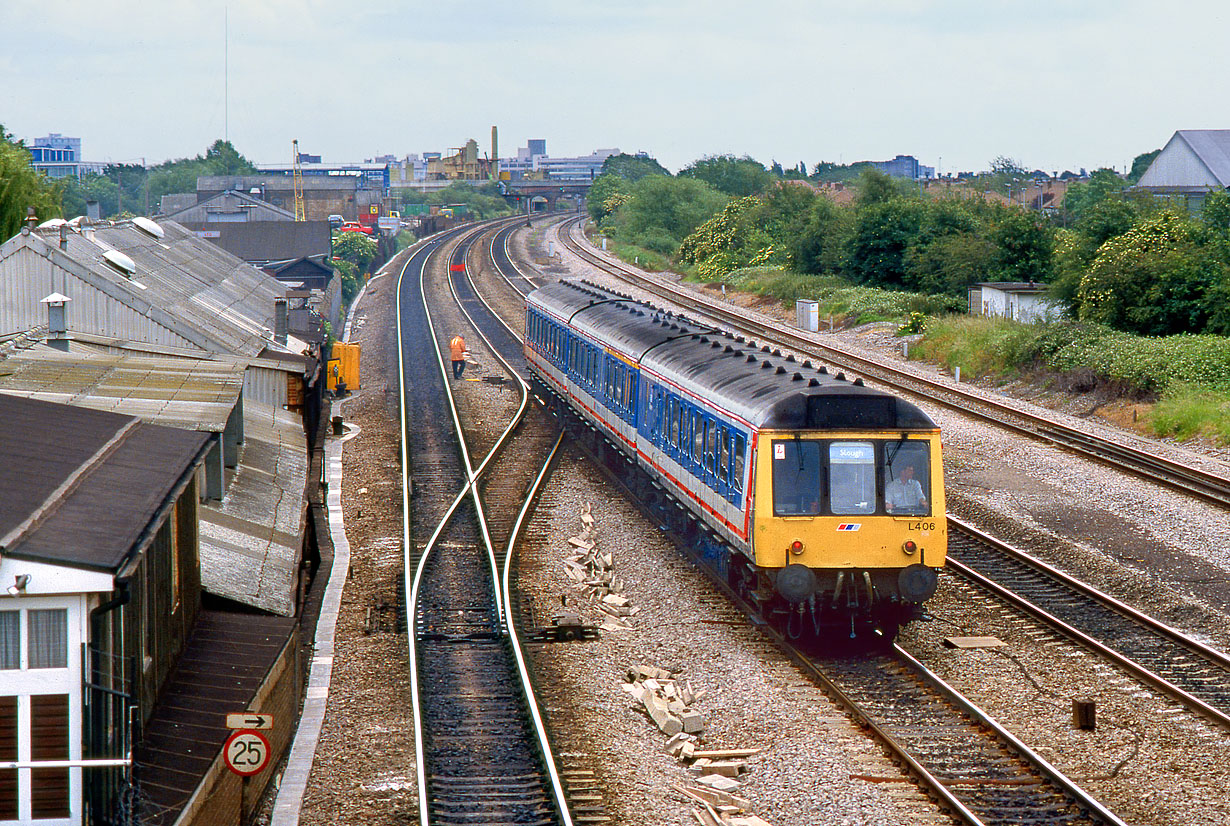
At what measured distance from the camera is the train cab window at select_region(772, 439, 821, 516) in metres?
14.5

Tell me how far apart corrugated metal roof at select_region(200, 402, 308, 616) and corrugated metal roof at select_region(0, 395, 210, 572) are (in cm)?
181

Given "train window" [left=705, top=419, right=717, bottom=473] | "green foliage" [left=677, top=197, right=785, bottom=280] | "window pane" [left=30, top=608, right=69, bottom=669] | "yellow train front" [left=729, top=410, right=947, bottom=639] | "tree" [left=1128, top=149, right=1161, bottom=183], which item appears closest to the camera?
"window pane" [left=30, top=608, right=69, bottom=669]

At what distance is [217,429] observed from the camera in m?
13.2

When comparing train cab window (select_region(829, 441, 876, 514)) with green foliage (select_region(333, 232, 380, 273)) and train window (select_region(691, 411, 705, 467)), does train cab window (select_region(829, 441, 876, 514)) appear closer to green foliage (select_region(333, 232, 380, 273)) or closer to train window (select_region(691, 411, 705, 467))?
train window (select_region(691, 411, 705, 467))

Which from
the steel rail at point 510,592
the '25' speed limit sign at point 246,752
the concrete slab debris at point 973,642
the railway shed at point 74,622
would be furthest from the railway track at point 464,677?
the concrete slab debris at point 973,642

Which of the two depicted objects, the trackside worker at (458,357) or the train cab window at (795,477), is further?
the trackside worker at (458,357)

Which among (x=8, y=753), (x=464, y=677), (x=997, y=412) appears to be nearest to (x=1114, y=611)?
(x=464, y=677)

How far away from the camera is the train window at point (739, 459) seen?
1517 centimetres

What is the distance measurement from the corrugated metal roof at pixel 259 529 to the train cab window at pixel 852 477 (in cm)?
587

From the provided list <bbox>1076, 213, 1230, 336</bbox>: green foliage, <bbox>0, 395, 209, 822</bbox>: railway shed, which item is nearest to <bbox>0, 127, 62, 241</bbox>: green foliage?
<bbox>1076, 213, 1230, 336</bbox>: green foliage

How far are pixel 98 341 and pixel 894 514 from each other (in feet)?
43.3

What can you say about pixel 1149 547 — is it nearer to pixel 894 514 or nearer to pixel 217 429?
pixel 894 514

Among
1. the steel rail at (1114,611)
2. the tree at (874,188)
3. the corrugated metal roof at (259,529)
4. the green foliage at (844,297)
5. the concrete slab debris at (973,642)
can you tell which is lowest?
the concrete slab debris at (973,642)

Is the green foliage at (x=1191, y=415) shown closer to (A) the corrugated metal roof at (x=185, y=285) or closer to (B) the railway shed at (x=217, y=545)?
(B) the railway shed at (x=217, y=545)
